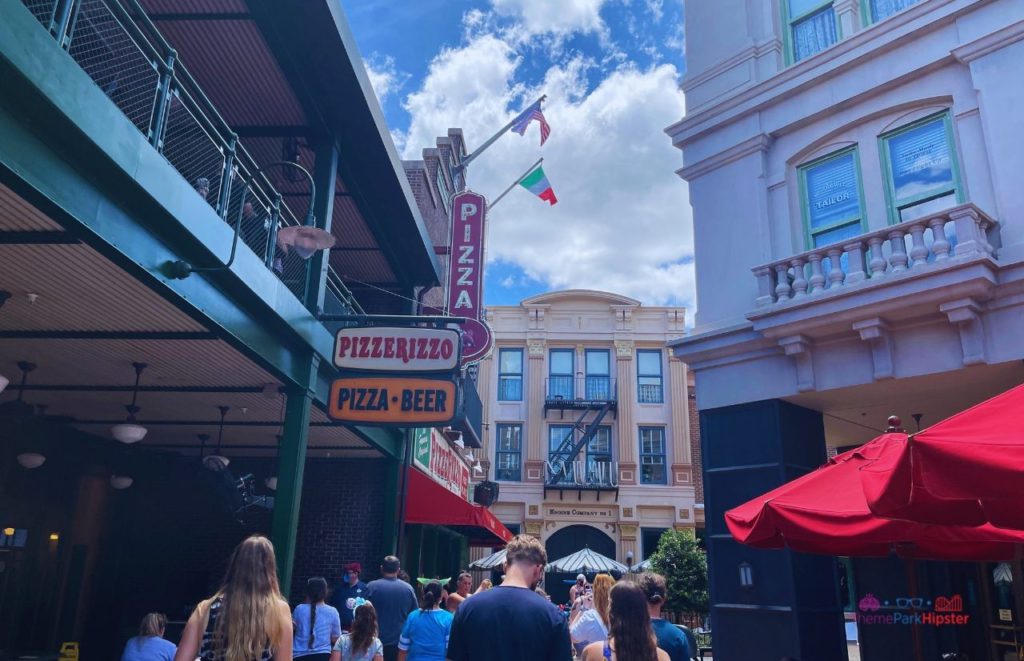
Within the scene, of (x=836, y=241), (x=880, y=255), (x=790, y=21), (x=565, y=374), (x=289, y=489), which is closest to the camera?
(x=289, y=489)

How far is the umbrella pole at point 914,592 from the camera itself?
11055 mm

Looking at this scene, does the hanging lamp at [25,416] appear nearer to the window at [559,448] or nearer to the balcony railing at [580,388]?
the window at [559,448]

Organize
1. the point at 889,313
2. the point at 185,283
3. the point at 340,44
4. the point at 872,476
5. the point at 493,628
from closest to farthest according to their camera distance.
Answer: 1. the point at 493,628
2. the point at 872,476
3. the point at 185,283
4. the point at 340,44
5. the point at 889,313

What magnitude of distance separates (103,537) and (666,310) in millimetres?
25301

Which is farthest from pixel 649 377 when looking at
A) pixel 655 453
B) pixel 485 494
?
pixel 485 494

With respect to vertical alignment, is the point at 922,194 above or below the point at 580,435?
below

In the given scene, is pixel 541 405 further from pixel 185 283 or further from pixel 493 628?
pixel 493 628

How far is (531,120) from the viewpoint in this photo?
20.3 metres

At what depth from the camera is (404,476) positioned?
43.7ft

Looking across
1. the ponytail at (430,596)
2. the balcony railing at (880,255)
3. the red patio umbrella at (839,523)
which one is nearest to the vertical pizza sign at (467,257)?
the balcony railing at (880,255)

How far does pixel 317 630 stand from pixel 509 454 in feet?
84.7

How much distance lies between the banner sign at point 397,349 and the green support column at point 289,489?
821 mm

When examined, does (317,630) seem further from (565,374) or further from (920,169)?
(565,374)

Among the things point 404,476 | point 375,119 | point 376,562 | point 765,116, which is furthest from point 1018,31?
point 376,562
